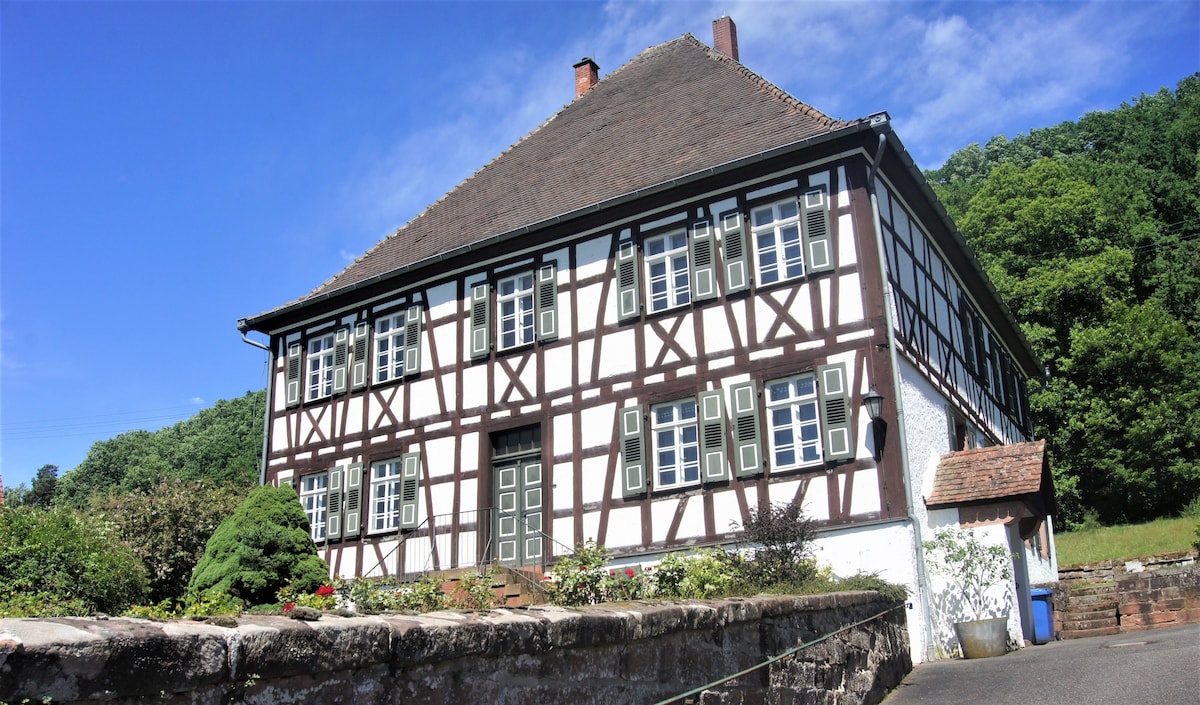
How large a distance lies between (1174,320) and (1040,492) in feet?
78.1

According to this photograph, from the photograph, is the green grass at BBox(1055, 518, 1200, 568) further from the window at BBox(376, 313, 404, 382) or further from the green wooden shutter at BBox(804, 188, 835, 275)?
the window at BBox(376, 313, 404, 382)

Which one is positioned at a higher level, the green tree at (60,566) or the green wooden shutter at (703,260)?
the green wooden shutter at (703,260)

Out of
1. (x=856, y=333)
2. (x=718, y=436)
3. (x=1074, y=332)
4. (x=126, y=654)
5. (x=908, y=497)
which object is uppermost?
(x=1074, y=332)

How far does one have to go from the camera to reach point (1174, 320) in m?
33.0

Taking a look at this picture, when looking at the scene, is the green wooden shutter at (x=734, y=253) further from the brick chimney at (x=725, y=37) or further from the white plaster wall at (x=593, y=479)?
the brick chimney at (x=725, y=37)

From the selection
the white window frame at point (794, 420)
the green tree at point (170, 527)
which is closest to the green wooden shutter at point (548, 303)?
the white window frame at point (794, 420)

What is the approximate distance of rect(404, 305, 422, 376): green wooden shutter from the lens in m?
17.8

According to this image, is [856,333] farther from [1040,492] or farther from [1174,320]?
[1174,320]

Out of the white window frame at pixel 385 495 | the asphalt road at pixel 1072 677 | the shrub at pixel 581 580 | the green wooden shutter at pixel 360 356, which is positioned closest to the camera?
the asphalt road at pixel 1072 677

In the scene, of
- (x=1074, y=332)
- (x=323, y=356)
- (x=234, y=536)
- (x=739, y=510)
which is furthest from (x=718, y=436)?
(x=1074, y=332)

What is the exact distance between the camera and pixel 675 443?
1454 centimetres

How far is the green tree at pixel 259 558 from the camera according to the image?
13.3m

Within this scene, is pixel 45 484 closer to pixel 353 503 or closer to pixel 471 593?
pixel 353 503

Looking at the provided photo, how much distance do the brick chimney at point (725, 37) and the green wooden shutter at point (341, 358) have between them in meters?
8.93
